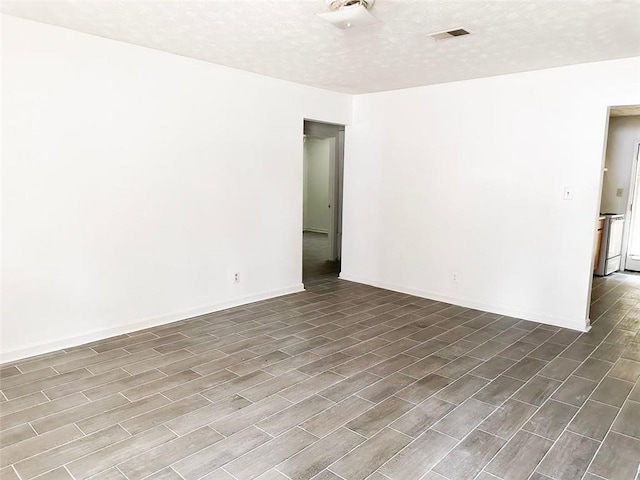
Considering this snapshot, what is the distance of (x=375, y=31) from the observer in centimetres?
304

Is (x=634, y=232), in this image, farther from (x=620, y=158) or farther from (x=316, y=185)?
(x=316, y=185)

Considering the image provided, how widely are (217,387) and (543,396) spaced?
A: 2140 mm

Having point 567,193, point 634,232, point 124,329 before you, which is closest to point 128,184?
point 124,329

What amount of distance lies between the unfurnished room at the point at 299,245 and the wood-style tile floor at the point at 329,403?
18 millimetres

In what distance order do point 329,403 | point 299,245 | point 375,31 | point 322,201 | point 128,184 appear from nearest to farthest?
point 329,403 < point 375,31 < point 128,184 < point 299,245 < point 322,201

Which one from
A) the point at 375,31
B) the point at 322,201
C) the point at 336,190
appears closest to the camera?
the point at 375,31

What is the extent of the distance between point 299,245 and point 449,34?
2895mm

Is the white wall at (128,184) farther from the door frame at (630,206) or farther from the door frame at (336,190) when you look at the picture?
the door frame at (630,206)

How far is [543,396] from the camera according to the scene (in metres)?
2.77

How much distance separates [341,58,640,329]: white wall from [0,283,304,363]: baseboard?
1670 mm

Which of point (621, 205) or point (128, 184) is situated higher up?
point (128, 184)

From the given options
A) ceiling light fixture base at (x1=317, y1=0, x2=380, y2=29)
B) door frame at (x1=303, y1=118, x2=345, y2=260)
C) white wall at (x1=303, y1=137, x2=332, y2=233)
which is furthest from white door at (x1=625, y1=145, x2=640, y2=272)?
ceiling light fixture base at (x1=317, y1=0, x2=380, y2=29)

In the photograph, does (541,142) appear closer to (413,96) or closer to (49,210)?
(413,96)

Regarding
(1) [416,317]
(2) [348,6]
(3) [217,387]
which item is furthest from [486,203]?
(3) [217,387]
